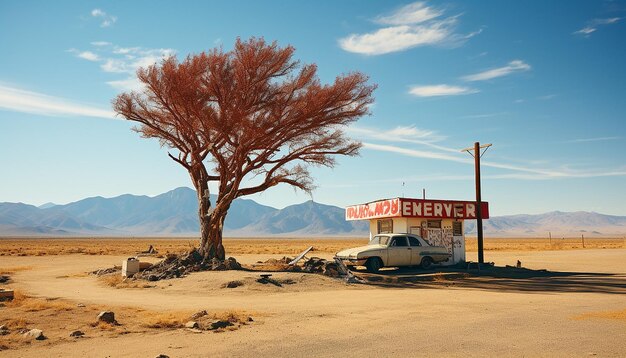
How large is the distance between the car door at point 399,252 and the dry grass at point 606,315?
40.0 feet

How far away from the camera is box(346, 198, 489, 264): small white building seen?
1121 inches

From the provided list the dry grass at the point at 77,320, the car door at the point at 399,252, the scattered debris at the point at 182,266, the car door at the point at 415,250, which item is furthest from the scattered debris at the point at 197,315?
the car door at the point at 415,250

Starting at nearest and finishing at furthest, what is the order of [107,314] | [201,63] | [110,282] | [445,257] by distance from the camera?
[107,314] → [110,282] → [201,63] → [445,257]

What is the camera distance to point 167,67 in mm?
24859

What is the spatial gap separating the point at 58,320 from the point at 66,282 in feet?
40.3

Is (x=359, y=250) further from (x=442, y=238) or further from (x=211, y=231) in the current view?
(x=211, y=231)

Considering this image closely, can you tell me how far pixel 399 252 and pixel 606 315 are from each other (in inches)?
502

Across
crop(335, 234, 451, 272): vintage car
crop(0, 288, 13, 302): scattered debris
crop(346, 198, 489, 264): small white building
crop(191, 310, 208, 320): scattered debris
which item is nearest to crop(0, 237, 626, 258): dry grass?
crop(0, 288, 13, 302): scattered debris

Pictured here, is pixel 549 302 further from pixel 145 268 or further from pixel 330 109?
pixel 145 268

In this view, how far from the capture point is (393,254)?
2511 cm

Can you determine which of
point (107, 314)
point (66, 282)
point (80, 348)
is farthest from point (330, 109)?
point (80, 348)

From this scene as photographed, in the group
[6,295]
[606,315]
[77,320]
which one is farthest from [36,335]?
[606,315]

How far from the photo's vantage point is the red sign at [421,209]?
28172mm

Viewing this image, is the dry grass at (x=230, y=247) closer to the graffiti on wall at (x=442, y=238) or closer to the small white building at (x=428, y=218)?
the small white building at (x=428, y=218)
